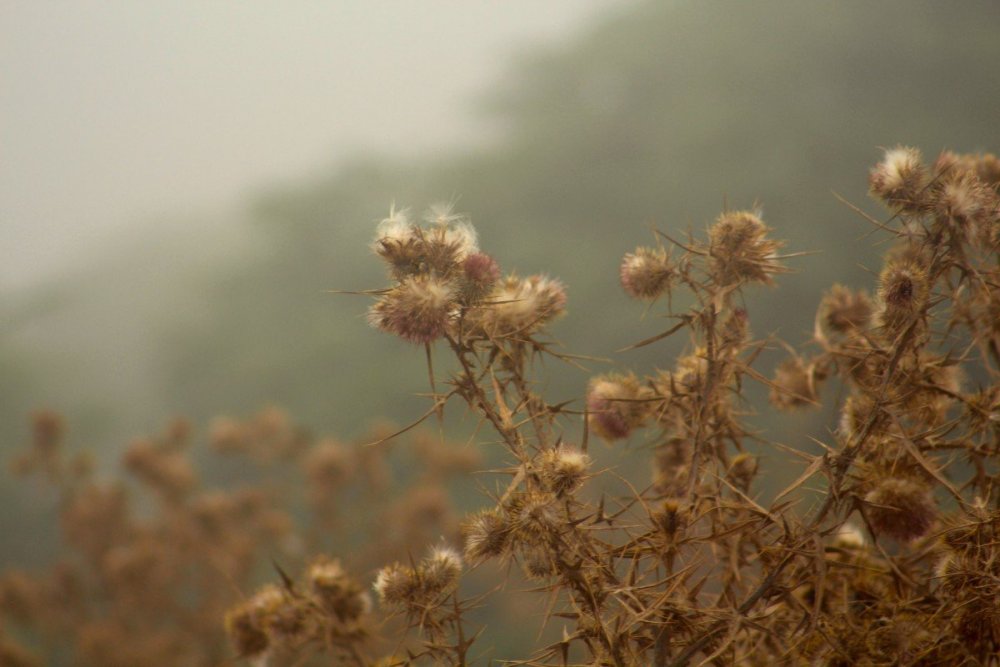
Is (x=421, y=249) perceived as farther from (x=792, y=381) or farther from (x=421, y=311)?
(x=792, y=381)

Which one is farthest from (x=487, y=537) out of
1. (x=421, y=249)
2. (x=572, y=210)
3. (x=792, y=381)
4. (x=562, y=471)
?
(x=572, y=210)

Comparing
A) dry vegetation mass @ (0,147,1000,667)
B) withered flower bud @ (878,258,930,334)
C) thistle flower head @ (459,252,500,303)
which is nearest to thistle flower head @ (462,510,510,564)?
dry vegetation mass @ (0,147,1000,667)

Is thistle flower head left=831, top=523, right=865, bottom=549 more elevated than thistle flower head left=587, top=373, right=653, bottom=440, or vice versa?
thistle flower head left=587, top=373, right=653, bottom=440

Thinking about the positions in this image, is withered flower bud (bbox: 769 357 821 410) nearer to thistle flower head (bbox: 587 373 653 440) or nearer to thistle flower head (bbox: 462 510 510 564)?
thistle flower head (bbox: 587 373 653 440)

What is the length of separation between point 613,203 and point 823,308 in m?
2.38

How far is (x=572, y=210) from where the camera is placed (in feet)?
10.2

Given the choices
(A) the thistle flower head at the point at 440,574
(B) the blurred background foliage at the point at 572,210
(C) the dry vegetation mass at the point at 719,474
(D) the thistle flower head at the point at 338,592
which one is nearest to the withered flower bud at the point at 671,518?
(C) the dry vegetation mass at the point at 719,474

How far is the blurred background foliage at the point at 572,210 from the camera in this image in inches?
84.2

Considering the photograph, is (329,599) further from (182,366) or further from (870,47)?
(182,366)

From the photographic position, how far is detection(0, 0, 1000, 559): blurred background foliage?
7.02 feet

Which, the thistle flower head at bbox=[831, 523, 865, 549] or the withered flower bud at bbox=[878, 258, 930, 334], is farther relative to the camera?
the thistle flower head at bbox=[831, 523, 865, 549]

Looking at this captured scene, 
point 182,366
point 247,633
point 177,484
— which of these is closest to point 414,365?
point 182,366

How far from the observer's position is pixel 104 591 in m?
1.71

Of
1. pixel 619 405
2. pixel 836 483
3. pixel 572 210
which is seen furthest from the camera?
pixel 572 210
